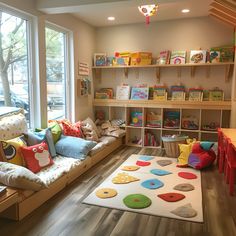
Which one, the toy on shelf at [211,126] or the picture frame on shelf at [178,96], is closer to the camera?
the toy on shelf at [211,126]

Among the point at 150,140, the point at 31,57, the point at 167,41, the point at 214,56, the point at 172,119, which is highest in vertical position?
the point at 167,41

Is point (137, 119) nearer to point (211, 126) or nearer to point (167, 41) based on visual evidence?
point (211, 126)

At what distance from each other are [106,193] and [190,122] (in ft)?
8.48

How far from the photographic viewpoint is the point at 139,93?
509 cm

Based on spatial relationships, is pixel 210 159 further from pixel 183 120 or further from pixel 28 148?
pixel 28 148

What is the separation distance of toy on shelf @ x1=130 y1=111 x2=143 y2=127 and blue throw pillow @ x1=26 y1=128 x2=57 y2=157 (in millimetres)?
2102

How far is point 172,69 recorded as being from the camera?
4.95 m

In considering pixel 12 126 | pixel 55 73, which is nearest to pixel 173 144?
pixel 55 73

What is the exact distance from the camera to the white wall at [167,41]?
4631 mm

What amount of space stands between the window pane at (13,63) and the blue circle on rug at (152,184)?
1882 mm

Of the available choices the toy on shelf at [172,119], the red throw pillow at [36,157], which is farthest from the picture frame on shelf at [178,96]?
the red throw pillow at [36,157]

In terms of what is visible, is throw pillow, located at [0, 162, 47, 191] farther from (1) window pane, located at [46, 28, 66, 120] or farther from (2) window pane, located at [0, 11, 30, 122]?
(1) window pane, located at [46, 28, 66, 120]

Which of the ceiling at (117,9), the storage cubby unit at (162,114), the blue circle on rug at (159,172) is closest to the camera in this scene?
the ceiling at (117,9)

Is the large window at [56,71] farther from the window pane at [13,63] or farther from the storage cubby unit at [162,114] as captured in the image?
the storage cubby unit at [162,114]
